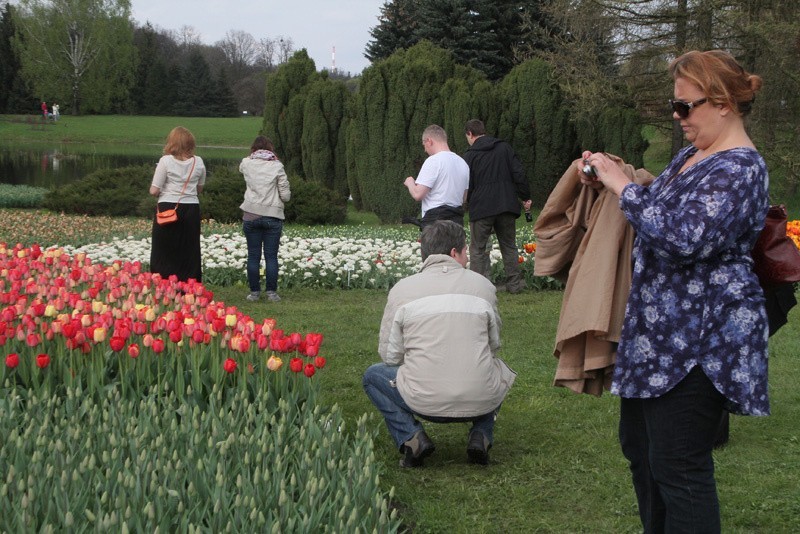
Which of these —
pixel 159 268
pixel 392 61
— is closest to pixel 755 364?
pixel 159 268

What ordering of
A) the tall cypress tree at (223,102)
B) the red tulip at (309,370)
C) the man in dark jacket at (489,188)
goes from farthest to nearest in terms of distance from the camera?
the tall cypress tree at (223,102) < the man in dark jacket at (489,188) < the red tulip at (309,370)

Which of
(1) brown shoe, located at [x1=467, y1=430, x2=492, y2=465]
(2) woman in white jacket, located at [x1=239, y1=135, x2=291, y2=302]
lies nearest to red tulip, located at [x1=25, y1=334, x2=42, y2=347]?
(1) brown shoe, located at [x1=467, y1=430, x2=492, y2=465]

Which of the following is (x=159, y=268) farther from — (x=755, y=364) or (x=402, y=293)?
(x=755, y=364)

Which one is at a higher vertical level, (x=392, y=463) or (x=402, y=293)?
(x=402, y=293)

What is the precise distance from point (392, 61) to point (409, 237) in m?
7.01

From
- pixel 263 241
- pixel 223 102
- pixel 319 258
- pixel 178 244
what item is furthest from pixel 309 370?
pixel 223 102

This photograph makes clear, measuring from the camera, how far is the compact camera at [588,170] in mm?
3148

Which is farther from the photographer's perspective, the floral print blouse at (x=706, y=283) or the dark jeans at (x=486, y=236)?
the dark jeans at (x=486, y=236)

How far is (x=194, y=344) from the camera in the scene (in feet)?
15.6

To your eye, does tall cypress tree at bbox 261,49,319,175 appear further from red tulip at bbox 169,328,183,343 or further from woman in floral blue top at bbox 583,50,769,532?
woman in floral blue top at bbox 583,50,769,532

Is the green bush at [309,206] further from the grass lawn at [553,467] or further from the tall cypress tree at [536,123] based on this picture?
the grass lawn at [553,467]

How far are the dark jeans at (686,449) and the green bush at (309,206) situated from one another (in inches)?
585

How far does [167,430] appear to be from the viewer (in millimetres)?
3703

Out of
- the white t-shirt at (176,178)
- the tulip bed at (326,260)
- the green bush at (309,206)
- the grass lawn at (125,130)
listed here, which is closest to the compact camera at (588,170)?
the white t-shirt at (176,178)
